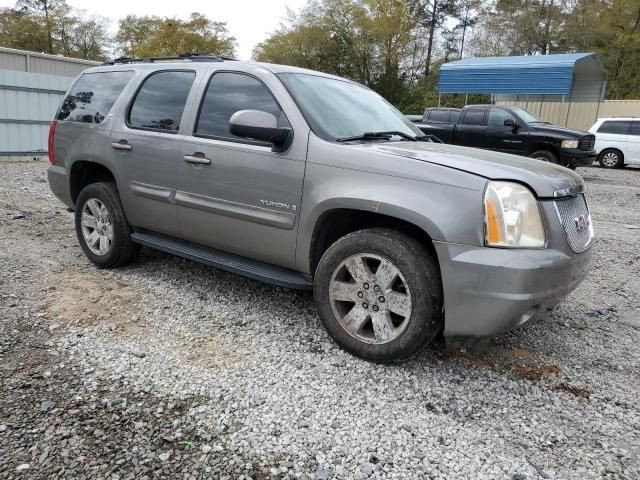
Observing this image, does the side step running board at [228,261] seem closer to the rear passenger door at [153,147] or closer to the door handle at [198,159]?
the rear passenger door at [153,147]

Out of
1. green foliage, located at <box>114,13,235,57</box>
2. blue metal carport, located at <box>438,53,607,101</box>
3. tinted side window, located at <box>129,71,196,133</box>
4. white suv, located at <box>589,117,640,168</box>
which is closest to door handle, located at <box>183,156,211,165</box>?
tinted side window, located at <box>129,71,196,133</box>

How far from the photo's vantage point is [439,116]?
14156mm

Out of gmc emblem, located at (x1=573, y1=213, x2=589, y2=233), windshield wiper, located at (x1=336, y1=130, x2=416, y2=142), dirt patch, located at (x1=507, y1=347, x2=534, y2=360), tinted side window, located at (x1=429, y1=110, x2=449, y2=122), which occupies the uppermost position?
tinted side window, located at (x1=429, y1=110, x2=449, y2=122)

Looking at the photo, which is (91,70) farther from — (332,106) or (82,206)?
(332,106)

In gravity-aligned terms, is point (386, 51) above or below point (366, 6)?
below

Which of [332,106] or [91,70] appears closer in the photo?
[332,106]

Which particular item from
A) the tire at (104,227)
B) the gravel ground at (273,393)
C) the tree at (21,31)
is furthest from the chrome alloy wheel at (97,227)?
the tree at (21,31)

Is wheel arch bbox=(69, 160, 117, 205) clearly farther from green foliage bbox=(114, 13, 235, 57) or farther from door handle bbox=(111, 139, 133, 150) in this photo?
green foliage bbox=(114, 13, 235, 57)

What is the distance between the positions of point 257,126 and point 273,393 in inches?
62.9

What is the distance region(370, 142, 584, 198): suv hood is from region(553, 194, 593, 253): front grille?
92 mm

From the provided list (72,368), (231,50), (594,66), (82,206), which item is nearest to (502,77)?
(594,66)

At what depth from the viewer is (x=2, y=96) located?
40.3 feet

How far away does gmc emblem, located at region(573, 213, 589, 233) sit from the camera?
3.03 meters

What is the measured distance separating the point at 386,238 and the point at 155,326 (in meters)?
1.78
